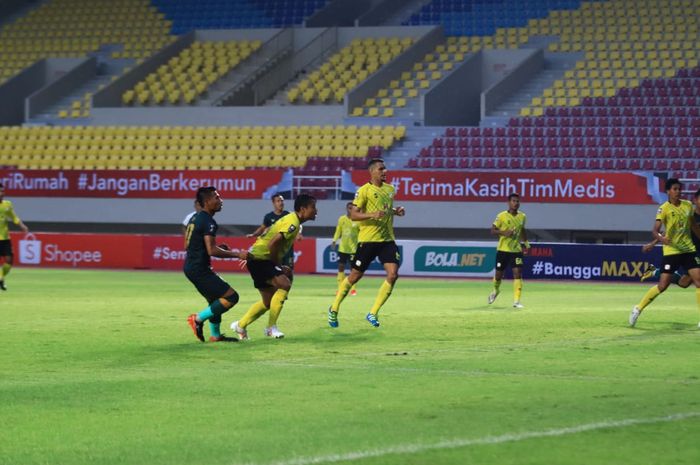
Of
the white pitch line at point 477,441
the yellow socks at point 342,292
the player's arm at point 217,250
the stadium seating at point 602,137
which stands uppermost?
the stadium seating at point 602,137

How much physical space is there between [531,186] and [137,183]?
1331cm

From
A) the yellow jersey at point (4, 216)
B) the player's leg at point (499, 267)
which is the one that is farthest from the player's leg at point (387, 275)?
the yellow jersey at point (4, 216)

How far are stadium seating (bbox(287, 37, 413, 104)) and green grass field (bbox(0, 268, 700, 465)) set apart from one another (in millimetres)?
27226

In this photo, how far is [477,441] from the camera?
343 inches

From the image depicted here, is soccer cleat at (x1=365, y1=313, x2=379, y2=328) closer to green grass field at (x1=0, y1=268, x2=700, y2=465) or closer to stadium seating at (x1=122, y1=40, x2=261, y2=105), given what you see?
green grass field at (x1=0, y1=268, x2=700, y2=465)

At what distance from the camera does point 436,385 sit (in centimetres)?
1169

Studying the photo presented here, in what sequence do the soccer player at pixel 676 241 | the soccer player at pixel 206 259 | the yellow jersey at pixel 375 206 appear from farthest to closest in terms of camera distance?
1. the yellow jersey at pixel 375 206
2. the soccer player at pixel 676 241
3. the soccer player at pixel 206 259

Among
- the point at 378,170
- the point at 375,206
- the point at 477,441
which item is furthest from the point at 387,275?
the point at 477,441

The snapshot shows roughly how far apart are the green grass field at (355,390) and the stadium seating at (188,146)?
75.1 feet

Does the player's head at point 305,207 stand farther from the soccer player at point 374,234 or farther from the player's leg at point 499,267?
the player's leg at point 499,267

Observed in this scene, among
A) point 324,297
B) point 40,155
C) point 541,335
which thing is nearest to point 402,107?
point 40,155

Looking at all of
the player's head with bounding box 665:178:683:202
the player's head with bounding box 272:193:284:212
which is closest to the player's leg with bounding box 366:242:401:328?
the player's head with bounding box 665:178:683:202

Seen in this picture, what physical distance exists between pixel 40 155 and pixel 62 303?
24.6 m

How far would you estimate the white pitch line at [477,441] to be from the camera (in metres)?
8.12
